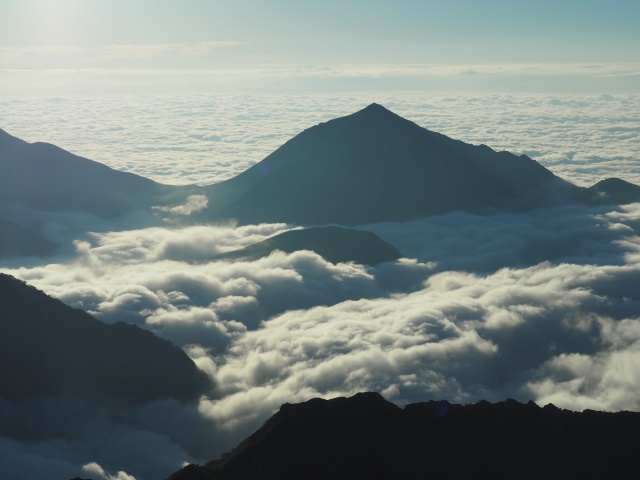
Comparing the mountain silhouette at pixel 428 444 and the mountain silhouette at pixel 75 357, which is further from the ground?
the mountain silhouette at pixel 428 444

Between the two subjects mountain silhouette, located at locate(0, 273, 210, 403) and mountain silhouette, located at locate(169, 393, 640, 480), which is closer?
mountain silhouette, located at locate(169, 393, 640, 480)

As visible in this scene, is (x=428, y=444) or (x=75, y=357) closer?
(x=428, y=444)

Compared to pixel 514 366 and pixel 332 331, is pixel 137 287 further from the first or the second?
pixel 514 366

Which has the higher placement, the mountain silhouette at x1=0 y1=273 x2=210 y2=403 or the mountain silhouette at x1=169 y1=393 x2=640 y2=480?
the mountain silhouette at x1=169 y1=393 x2=640 y2=480

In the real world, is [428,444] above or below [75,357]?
above

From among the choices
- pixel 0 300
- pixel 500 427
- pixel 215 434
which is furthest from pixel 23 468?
pixel 500 427
